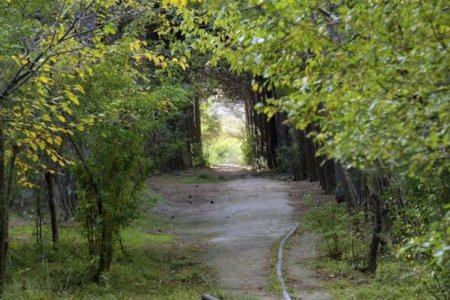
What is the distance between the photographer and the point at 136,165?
30.2 feet

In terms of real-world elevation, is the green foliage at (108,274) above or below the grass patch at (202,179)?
below

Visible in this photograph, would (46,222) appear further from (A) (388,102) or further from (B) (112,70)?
(A) (388,102)

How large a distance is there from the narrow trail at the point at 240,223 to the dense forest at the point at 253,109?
793mm

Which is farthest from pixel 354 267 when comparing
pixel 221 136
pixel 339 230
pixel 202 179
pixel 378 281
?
pixel 221 136

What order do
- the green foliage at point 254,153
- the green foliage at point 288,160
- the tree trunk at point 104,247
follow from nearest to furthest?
the tree trunk at point 104,247 → the green foliage at point 288,160 → the green foliage at point 254,153

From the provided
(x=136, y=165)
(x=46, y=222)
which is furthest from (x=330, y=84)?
(x=46, y=222)

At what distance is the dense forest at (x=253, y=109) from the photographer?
3188 mm

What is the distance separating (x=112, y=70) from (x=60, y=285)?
3.35m

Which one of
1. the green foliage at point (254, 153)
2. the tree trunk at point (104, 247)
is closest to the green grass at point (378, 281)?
the tree trunk at point (104, 247)

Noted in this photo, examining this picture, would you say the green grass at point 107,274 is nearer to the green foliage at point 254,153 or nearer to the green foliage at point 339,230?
the green foliage at point 339,230

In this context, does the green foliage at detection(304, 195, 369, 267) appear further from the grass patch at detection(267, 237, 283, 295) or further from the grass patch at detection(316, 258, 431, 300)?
the grass patch at detection(267, 237, 283, 295)

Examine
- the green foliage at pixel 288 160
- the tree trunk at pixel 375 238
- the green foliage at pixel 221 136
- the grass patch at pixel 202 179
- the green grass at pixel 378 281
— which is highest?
the green foliage at pixel 221 136

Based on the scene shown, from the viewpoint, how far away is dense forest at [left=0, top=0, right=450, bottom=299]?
3188mm

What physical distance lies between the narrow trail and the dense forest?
2.60 ft
